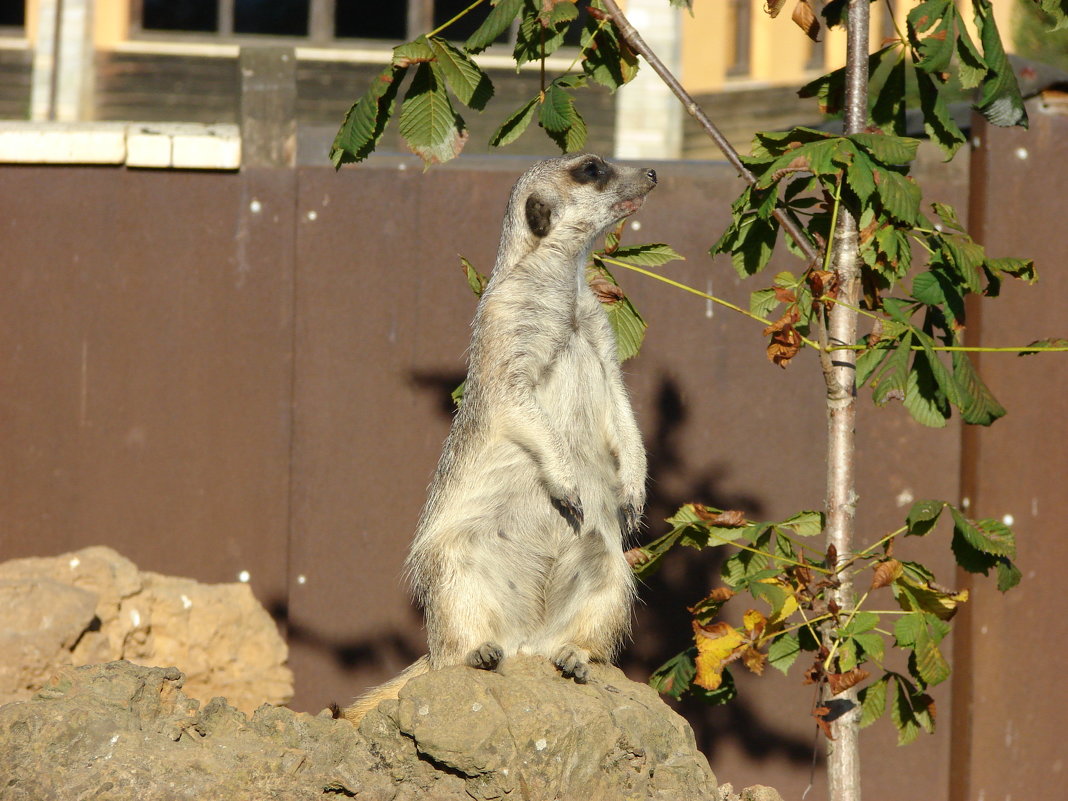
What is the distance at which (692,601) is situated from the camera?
17.2 ft

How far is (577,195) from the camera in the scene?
13.7 ft

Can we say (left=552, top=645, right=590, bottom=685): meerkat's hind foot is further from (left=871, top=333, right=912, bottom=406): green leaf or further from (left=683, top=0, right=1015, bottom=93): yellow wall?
(left=683, top=0, right=1015, bottom=93): yellow wall

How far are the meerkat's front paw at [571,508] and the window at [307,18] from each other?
11.6 meters

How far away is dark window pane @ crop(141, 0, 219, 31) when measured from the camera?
14703 mm

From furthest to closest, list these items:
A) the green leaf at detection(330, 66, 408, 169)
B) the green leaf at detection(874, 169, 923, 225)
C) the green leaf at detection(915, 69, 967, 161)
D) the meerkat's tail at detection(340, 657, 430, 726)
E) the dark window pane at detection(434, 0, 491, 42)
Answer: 1. the dark window pane at detection(434, 0, 491, 42)
2. the meerkat's tail at detection(340, 657, 430, 726)
3. the green leaf at detection(915, 69, 967, 161)
4. the green leaf at detection(330, 66, 408, 169)
5. the green leaf at detection(874, 169, 923, 225)

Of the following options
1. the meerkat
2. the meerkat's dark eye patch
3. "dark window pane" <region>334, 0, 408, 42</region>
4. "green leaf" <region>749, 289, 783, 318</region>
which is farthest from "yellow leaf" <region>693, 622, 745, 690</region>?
"dark window pane" <region>334, 0, 408, 42</region>

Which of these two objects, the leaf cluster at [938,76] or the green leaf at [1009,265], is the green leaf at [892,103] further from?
the green leaf at [1009,265]

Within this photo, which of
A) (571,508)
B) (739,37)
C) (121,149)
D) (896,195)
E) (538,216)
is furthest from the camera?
(739,37)

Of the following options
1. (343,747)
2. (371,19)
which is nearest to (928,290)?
(343,747)

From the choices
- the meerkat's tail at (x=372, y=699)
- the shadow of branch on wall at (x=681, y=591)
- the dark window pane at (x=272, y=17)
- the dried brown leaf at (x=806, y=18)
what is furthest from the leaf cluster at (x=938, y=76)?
the dark window pane at (x=272, y=17)

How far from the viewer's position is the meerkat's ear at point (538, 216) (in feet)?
13.6

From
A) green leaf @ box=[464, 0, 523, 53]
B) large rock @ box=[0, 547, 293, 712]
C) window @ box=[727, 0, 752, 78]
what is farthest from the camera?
window @ box=[727, 0, 752, 78]

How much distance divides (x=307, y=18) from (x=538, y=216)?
11.7 meters

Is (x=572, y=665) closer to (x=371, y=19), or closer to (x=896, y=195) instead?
(x=896, y=195)
